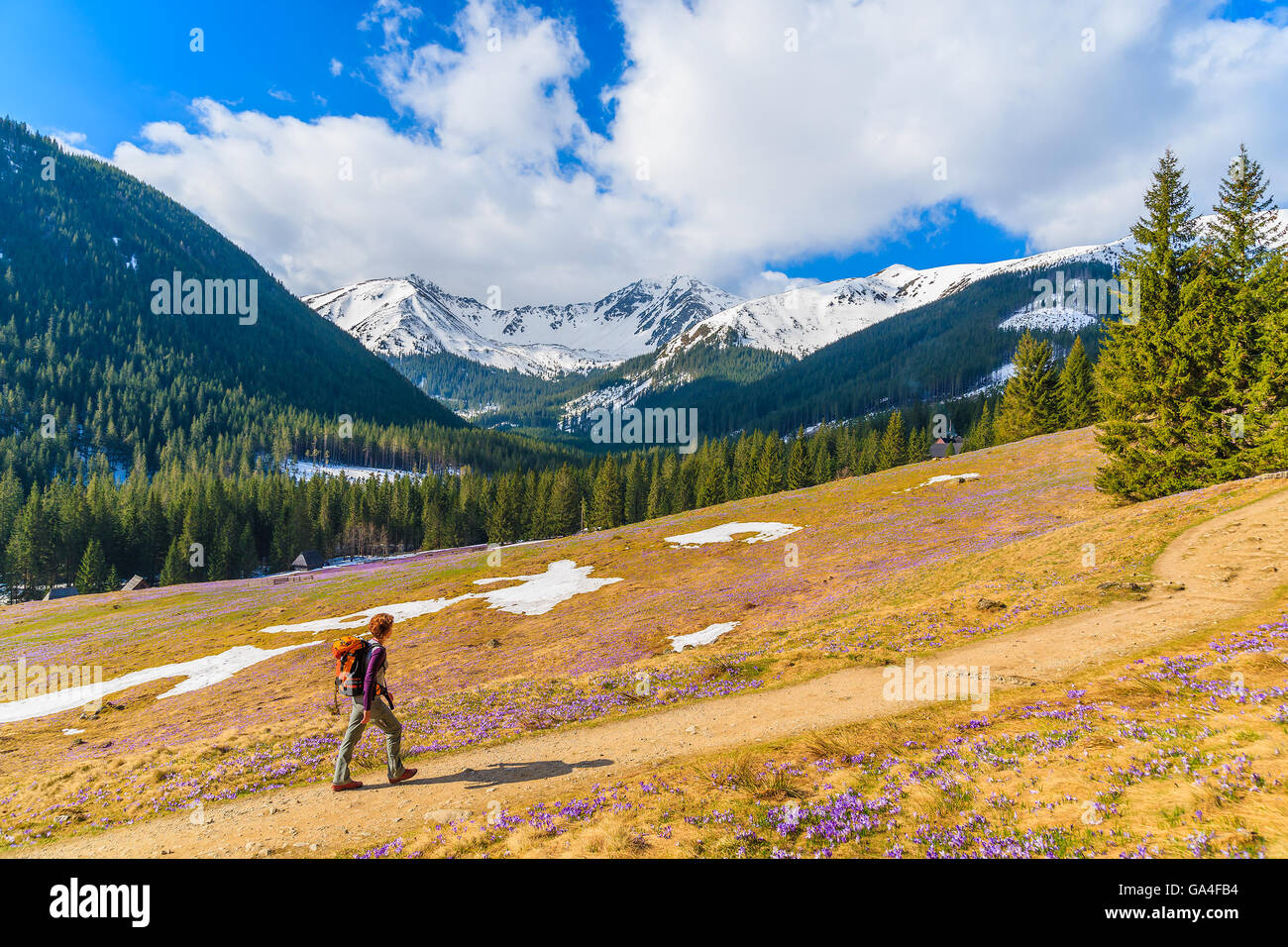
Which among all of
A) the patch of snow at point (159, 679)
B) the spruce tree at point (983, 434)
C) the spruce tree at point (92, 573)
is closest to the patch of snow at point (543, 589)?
the patch of snow at point (159, 679)

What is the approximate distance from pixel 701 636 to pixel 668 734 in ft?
38.1

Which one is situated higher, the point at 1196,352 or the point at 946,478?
the point at 1196,352

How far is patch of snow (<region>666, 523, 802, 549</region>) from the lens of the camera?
166 feet

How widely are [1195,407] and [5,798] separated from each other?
5271cm

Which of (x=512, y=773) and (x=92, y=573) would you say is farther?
(x=92, y=573)

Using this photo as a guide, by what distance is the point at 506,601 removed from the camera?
40.8 metres

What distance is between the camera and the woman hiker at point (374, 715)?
11.8 metres

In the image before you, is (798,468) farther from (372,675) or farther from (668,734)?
(372,675)

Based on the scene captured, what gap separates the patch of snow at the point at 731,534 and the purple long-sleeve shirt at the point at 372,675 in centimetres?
4067

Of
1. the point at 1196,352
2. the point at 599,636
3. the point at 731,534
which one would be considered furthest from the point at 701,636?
the point at 1196,352

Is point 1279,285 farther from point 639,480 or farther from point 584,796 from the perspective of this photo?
point 639,480

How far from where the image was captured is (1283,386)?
1046 inches

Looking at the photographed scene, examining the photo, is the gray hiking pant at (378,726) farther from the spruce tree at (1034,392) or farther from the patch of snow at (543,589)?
the spruce tree at (1034,392)
